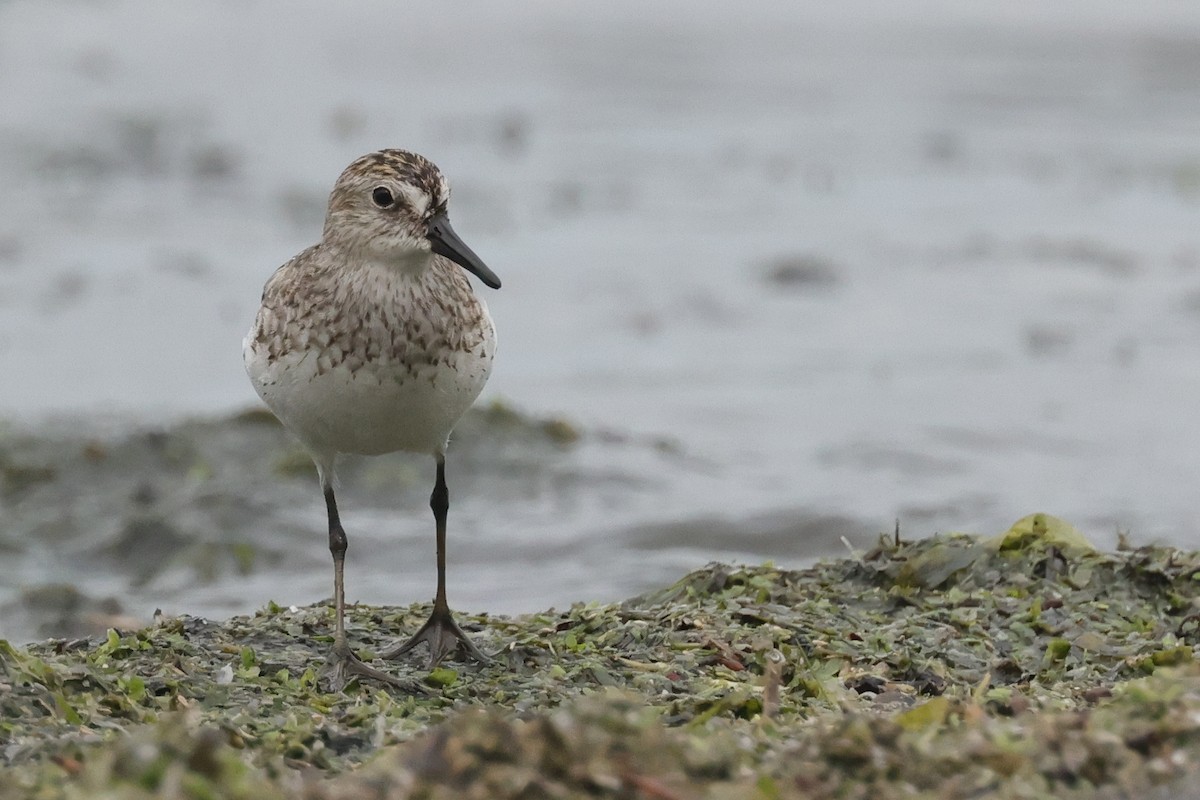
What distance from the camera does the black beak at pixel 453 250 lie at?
5.01 metres

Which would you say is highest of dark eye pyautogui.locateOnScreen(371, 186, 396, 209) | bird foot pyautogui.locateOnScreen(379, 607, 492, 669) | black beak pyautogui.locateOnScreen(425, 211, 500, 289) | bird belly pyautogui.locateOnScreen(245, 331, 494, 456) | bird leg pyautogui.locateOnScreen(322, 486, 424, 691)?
dark eye pyautogui.locateOnScreen(371, 186, 396, 209)

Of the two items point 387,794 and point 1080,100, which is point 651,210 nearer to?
point 1080,100

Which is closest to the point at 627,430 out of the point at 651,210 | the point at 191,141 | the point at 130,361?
the point at 130,361

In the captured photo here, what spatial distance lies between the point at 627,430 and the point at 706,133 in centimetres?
685

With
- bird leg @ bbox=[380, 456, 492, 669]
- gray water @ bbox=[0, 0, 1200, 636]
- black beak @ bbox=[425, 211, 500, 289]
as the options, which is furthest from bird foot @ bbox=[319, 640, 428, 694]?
gray water @ bbox=[0, 0, 1200, 636]

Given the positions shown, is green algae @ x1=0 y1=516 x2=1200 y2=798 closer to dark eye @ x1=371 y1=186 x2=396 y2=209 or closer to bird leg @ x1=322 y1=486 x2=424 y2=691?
bird leg @ x1=322 y1=486 x2=424 y2=691

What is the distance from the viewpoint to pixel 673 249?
12539 millimetres

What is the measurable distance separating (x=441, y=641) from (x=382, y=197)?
131 centimetres

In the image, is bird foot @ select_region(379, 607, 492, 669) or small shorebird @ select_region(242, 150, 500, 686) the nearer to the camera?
small shorebird @ select_region(242, 150, 500, 686)

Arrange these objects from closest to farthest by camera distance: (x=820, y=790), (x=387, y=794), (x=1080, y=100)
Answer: (x=387, y=794) → (x=820, y=790) → (x=1080, y=100)

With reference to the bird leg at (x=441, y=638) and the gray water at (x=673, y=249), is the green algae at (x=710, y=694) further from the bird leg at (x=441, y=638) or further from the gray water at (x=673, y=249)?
the gray water at (x=673, y=249)

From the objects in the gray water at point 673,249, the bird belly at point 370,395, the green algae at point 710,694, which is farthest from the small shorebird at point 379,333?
the gray water at point 673,249

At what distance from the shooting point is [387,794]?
326cm

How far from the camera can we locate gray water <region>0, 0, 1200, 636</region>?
27.2ft
